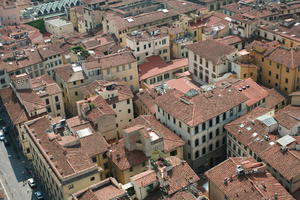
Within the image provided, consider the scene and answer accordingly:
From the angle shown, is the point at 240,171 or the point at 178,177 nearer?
the point at 240,171

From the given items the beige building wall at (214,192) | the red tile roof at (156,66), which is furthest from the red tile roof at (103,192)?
the red tile roof at (156,66)

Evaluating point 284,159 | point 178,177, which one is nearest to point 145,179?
point 178,177

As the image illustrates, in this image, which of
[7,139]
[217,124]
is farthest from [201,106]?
[7,139]

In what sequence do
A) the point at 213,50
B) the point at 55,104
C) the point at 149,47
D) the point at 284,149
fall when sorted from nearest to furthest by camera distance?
the point at 284,149, the point at 55,104, the point at 213,50, the point at 149,47

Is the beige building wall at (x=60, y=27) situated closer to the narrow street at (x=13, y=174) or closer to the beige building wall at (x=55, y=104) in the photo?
the beige building wall at (x=55, y=104)

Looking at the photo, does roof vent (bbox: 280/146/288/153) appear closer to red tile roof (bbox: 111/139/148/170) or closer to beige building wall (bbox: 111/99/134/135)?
red tile roof (bbox: 111/139/148/170)

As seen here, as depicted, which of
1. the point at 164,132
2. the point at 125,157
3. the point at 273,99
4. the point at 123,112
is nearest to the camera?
the point at 125,157

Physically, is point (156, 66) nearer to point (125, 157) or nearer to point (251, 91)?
point (251, 91)
